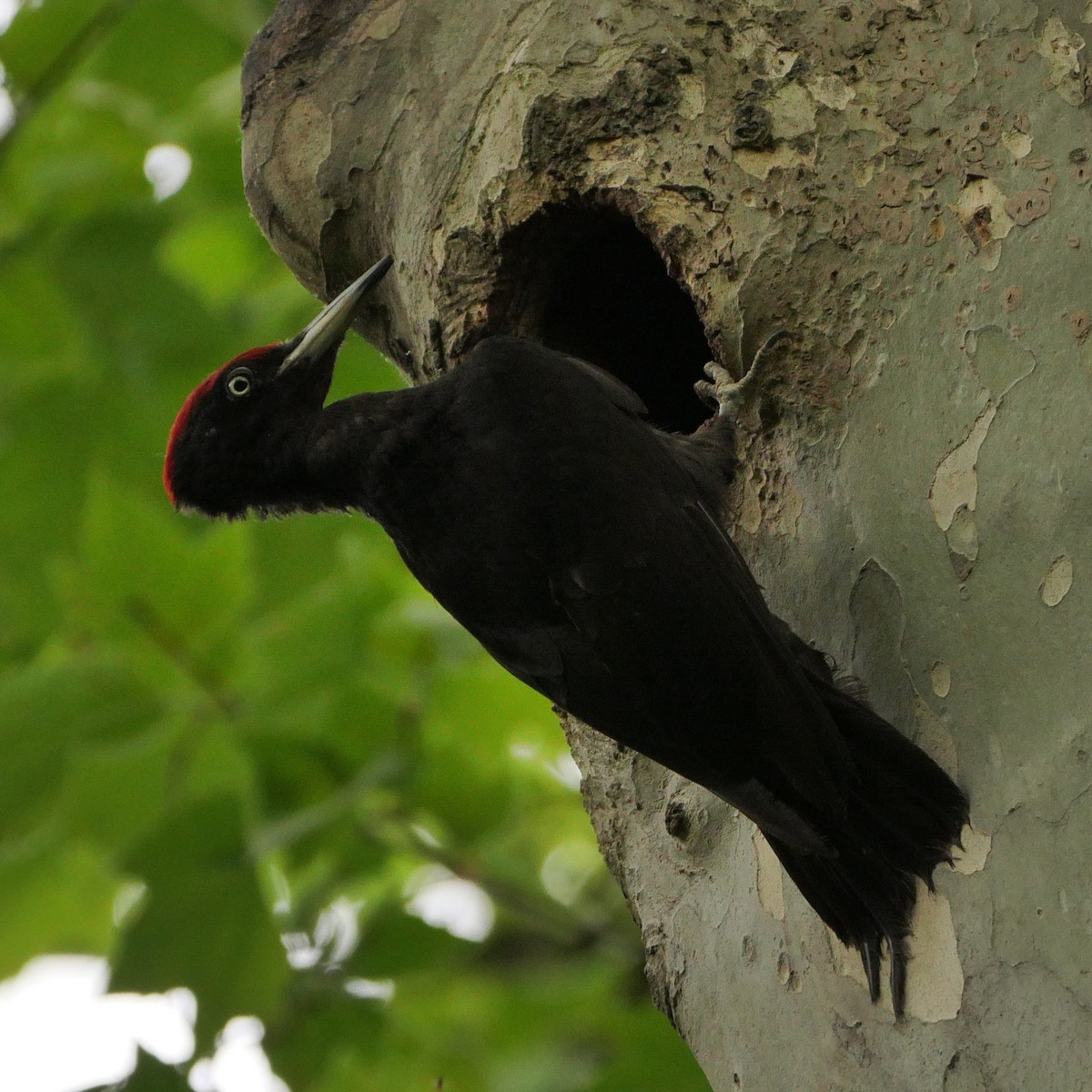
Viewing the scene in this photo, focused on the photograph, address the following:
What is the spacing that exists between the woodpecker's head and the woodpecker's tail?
Result: 5.18 feet

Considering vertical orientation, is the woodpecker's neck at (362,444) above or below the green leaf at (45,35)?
below

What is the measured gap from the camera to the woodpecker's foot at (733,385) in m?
2.69

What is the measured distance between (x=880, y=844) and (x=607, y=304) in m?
1.88

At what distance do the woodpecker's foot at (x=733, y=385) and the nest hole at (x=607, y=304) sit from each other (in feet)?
0.80

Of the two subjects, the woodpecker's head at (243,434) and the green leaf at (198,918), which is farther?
the woodpecker's head at (243,434)

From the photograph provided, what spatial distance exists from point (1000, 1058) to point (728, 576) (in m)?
0.93

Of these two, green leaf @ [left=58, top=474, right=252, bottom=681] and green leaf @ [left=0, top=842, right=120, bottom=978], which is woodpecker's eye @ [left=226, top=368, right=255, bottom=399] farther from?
green leaf @ [left=0, top=842, right=120, bottom=978]

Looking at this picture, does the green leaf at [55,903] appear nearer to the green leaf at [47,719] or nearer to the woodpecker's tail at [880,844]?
the green leaf at [47,719]

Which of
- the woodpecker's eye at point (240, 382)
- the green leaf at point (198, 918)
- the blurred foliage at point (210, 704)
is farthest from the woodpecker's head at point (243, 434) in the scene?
the green leaf at point (198, 918)

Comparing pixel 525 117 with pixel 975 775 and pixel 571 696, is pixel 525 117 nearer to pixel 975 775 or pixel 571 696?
pixel 571 696

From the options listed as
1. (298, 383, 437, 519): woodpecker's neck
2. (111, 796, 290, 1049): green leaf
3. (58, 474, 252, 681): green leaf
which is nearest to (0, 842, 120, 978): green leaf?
(111, 796, 290, 1049): green leaf

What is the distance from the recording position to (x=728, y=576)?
8.41ft

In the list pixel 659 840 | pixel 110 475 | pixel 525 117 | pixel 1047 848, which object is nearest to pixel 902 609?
pixel 1047 848

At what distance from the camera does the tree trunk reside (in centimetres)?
209
